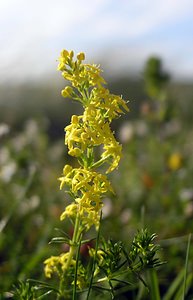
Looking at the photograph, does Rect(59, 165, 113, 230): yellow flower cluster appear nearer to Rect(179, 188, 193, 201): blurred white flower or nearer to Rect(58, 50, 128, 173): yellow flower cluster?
Rect(58, 50, 128, 173): yellow flower cluster

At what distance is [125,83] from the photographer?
70.7ft

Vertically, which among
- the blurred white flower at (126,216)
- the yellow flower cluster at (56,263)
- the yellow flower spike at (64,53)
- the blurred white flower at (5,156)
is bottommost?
the yellow flower cluster at (56,263)

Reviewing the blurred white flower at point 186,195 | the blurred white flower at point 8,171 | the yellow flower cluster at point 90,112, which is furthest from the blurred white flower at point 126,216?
the yellow flower cluster at point 90,112

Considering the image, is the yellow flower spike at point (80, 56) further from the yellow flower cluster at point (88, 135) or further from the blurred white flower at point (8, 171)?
the blurred white flower at point (8, 171)

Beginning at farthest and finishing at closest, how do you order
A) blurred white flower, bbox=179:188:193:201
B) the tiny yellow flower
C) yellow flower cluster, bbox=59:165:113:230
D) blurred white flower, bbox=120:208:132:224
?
the tiny yellow flower, blurred white flower, bbox=179:188:193:201, blurred white flower, bbox=120:208:132:224, yellow flower cluster, bbox=59:165:113:230

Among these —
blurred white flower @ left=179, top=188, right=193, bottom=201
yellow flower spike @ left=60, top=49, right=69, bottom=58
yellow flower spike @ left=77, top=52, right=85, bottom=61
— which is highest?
blurred white flower @ left=179, top=188, right=193, bottom=201

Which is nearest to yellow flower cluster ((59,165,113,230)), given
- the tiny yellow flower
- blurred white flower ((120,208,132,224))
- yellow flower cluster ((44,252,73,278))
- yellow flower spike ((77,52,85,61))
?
yellow flower cluster ((44,252,73,278))

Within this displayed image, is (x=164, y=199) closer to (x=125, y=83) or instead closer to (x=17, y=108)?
(x=17, y=108)

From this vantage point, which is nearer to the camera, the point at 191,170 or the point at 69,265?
the point at 69,265

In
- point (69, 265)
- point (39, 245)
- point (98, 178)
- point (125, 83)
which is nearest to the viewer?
point (98, 178)

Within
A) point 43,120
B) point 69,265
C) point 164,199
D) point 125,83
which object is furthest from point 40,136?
point 125,83

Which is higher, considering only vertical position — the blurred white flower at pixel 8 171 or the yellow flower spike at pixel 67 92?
the blurred white flower at pixel 8 171

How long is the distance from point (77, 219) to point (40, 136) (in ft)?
17.1

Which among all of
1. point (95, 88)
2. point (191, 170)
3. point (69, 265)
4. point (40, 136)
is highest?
point (40, 136)
